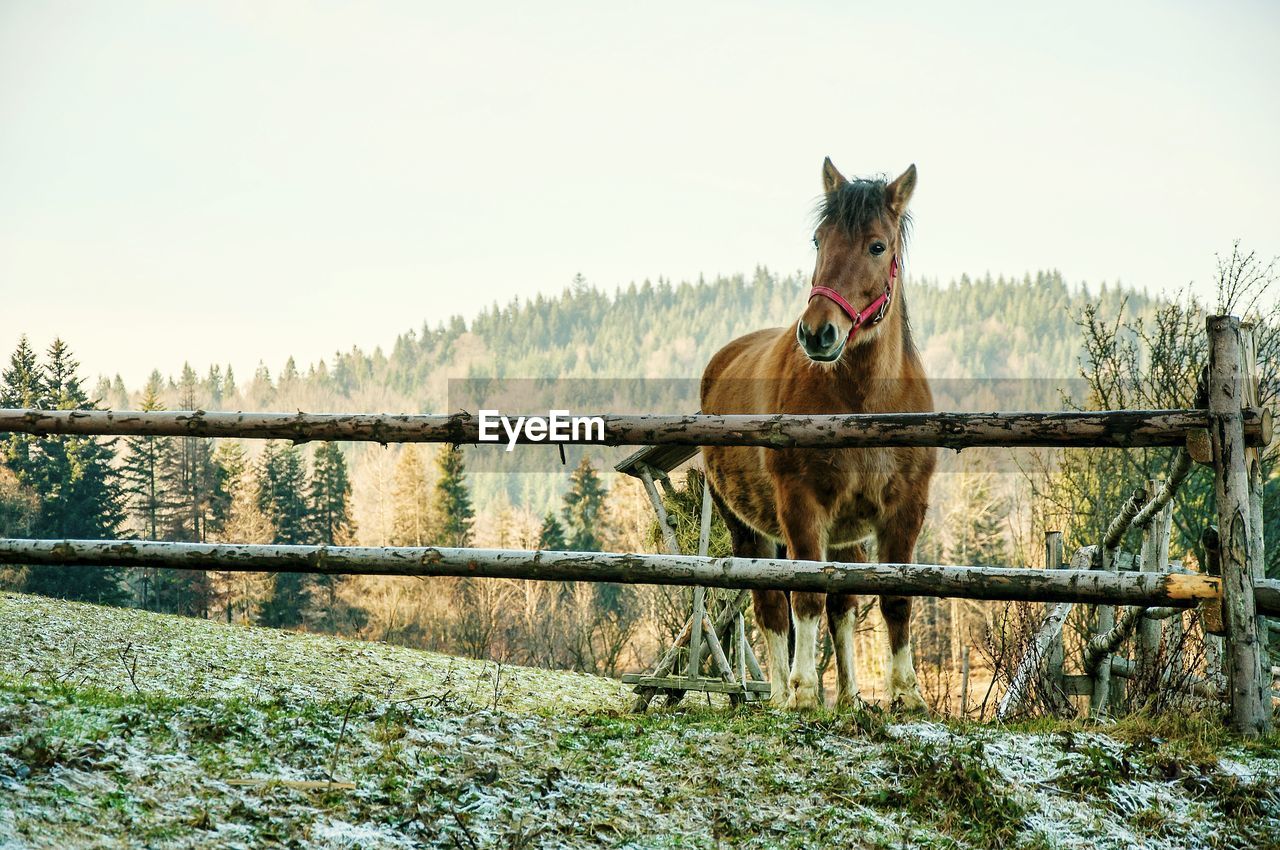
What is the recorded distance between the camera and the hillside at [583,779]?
10.7ft

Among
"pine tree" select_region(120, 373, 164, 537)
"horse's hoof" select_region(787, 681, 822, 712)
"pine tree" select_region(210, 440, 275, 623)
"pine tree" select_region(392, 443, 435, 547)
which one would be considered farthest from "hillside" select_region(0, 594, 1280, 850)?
"pine tree" select_region(392, 443, 435, 547)

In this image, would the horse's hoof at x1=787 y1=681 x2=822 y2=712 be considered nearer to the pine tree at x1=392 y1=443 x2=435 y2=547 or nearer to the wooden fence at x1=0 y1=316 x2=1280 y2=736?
the wooden fence at x1=0 y1=316 x2=1280 y2=736

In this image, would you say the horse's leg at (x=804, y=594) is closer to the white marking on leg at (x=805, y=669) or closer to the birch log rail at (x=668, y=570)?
the white marking on leg at (x=805, y=669)

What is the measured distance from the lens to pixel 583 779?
384cm

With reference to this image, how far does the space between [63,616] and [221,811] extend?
48.5 feet

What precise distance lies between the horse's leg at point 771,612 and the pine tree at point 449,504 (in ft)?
139

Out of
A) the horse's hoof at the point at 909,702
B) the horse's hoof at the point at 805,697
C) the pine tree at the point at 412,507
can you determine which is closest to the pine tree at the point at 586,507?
the pine tree at the point at 412,507

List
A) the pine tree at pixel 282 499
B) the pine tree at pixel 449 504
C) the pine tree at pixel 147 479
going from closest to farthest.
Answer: the pine tree at pixel 147 479 < the pine tree at pixel 282 499 < the pine tree at pixel 449 504

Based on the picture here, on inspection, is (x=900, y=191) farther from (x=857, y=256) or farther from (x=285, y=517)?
(x=285, y=517)

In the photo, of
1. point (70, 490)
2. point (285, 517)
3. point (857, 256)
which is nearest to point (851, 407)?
point (857, 256)

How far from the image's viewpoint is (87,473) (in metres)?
35.9

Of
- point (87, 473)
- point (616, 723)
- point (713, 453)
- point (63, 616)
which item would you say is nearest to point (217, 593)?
point (87, 473)

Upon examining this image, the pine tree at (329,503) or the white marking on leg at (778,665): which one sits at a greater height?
the white marking on leg at (778,665)

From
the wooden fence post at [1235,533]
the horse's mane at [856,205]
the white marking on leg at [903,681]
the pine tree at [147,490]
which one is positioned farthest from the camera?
the pine tree at [147,490]
